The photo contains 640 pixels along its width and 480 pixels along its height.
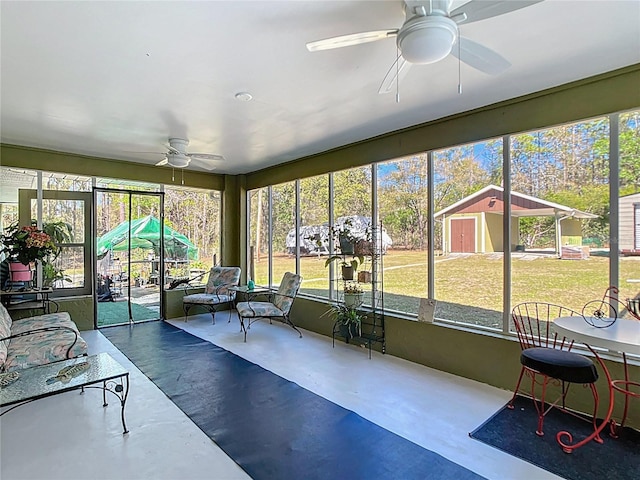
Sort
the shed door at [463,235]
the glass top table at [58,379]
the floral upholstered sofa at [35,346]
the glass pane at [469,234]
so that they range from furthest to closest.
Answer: the shed door at [463,235] < the glass pane at [469,234] < the floral upholstered sofa at [35,346] < the glass top table at [58,379]

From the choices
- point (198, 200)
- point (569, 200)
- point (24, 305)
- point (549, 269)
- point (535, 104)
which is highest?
point (535, 104)

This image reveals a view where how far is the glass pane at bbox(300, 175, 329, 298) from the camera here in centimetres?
531

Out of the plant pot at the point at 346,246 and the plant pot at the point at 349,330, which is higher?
the plant pot at the point at 346,246

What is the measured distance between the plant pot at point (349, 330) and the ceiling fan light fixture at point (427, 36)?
3.29 metres

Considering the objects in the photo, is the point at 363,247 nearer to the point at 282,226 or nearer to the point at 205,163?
the point at 282,226

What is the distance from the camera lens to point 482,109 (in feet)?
11.3

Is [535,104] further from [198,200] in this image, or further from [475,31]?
[198,200]

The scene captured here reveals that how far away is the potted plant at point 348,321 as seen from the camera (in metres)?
4.39

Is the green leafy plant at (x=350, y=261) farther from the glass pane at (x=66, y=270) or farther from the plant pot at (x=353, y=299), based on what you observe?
the glass pane at (x=66, y=270)

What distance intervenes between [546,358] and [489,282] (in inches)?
43.9

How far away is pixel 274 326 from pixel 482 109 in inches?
165

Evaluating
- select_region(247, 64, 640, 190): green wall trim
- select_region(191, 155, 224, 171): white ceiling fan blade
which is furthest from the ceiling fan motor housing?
select_region(247, 64, 640, 190): green wall trim

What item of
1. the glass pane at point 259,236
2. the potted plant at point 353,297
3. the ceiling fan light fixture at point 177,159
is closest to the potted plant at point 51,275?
the ceiling fan light fixture at point 177,159

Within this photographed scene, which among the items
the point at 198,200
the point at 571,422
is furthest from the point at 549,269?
the point at 198,200
